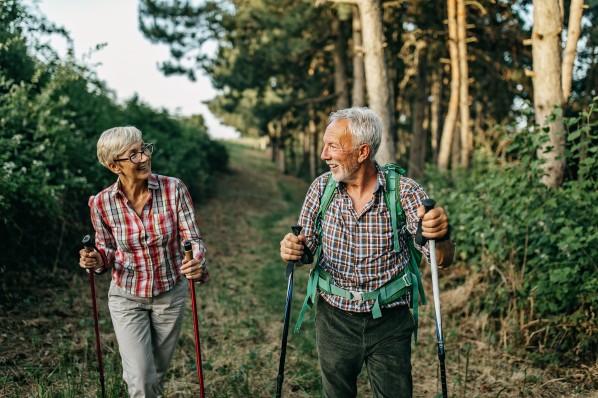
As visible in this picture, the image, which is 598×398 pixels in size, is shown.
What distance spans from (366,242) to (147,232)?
4.96 feet

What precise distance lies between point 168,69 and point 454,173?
37.8 feet

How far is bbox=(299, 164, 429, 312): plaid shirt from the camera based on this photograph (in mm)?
3012

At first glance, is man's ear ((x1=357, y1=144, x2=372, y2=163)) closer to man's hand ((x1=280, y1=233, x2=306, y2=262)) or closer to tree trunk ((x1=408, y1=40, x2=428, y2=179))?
man's hand ((x1=280, y1=233, x2=306, y2=262))

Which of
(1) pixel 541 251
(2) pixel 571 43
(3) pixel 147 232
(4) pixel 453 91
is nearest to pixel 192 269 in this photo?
(3) pixel 147 232

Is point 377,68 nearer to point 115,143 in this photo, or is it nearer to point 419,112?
point 115,143

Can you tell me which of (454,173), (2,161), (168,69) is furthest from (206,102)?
(2,161)

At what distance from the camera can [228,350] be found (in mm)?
5824

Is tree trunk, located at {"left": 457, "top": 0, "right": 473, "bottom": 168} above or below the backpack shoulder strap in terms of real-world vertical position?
above

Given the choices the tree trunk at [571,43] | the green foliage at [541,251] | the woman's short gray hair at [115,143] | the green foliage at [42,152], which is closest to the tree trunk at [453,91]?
the tree trunk at [571,43]

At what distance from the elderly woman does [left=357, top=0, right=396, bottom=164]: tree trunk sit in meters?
5.71

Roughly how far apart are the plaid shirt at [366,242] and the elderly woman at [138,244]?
95 centimetres

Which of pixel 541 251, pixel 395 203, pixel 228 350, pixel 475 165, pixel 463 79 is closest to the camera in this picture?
pixel 395 203

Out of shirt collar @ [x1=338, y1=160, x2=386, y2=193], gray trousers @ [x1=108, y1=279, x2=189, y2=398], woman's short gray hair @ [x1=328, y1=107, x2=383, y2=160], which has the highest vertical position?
woman's short gray hair @ [x1=328, y1=107, x2=383, y2=160]

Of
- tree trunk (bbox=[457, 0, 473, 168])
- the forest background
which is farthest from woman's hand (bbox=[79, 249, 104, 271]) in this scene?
tree trunk (bbox=[457, 0, 473, 168])
